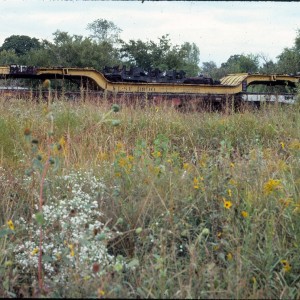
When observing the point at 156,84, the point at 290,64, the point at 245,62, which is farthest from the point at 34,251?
the point at 245,62

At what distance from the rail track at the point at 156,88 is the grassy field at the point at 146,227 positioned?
291 inches

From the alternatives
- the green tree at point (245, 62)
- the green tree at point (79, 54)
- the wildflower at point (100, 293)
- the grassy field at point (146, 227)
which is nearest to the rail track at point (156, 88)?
the grassy field at point (146, 227)

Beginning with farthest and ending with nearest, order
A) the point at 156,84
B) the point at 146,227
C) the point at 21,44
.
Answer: the point at 21,44
the point at 156,84
the point at 146,227

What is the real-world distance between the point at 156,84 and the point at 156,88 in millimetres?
104

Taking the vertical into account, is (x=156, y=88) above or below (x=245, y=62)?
below

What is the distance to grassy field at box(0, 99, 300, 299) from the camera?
2494mm

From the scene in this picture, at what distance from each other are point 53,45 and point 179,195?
24.4m

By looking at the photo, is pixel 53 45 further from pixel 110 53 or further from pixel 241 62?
pixel 241 62

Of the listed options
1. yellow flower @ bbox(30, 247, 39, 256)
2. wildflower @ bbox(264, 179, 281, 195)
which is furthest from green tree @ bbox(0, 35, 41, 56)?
yellow flower @ bbox(30, 247, 39, 256)

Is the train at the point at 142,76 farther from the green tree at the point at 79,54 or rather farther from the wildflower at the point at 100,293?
the wildflower at the point at 100,293

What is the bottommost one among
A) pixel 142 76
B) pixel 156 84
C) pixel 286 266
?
pixel 286 266

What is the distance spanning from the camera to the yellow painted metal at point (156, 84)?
13.1 metres

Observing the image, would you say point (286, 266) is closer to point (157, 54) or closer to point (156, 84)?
point (156, 84)

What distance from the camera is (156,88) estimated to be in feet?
46.1
